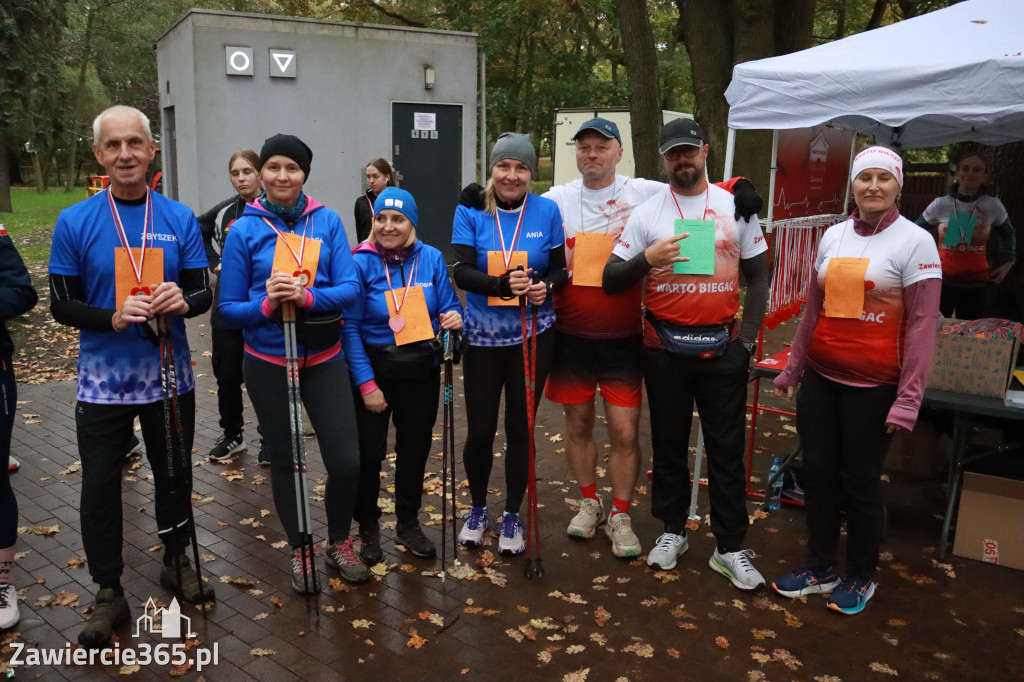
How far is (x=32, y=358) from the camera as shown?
28.5 feet

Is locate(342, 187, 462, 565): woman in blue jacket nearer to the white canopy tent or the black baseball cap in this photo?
the black baseball cap

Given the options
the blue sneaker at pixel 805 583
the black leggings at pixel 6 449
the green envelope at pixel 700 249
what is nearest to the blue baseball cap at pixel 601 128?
the green envelope at pixel 700 249

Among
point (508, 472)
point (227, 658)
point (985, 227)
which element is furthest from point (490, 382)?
point (985, 227)

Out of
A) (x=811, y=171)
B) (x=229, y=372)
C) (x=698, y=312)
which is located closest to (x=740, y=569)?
(x=698, y=312)

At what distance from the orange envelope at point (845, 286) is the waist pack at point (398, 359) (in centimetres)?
192

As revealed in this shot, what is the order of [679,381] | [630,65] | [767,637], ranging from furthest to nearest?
[630,65]
[679,381]
[767,637]

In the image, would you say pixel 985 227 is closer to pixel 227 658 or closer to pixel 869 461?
pixel 869 461

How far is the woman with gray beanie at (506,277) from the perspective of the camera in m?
3.97

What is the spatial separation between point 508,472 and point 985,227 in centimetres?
477

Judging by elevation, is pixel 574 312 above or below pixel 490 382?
above

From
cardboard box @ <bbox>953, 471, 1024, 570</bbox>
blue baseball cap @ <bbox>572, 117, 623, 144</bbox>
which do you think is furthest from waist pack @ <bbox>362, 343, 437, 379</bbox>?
cardboard box @ <bbox>953, 471, 1024, 570</bbox>

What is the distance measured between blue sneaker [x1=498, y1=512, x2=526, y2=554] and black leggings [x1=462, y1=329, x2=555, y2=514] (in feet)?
0.16

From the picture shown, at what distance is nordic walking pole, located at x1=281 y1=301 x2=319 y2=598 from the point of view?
3.49 m

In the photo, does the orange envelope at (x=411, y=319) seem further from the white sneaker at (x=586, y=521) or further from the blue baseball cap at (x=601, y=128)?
the white sneaker at (x=586, y=521)
